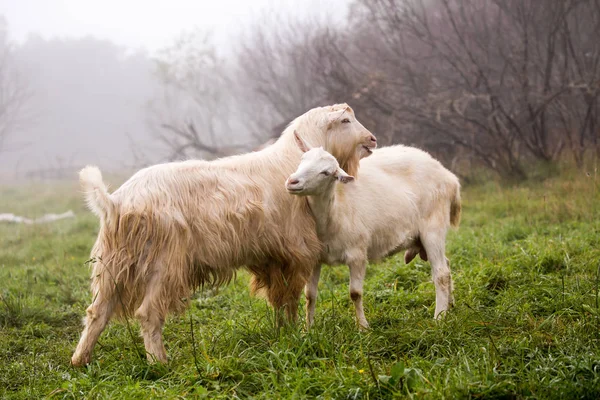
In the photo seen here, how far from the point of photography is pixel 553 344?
352 centimetres

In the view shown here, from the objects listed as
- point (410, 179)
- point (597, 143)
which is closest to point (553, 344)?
point (410, 179)

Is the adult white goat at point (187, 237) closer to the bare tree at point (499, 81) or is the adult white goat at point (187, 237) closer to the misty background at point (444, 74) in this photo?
the misty background at point (444, 74)

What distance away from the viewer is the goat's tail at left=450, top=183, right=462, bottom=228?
538 centimetres

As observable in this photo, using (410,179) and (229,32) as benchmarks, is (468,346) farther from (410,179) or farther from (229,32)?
(229,32)

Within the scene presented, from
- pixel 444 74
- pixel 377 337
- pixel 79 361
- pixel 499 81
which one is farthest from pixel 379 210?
pixel 444 74

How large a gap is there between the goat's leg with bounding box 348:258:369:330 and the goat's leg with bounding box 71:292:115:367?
1791 millimetres

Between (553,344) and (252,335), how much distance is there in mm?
1941

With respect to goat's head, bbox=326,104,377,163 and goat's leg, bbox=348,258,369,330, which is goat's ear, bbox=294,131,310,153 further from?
goat's leg, bbox=348,258,369,330

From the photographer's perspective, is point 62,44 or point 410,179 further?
point 62,44

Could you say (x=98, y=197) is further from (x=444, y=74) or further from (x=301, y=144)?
(x=444, y=74)

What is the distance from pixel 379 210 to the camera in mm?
4816

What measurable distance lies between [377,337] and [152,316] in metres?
1.53

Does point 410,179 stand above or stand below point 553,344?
above

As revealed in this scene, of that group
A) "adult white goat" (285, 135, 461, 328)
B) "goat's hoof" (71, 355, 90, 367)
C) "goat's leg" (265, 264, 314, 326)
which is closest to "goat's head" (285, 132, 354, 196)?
"adult white goat" (285, 135, 461, 328)
